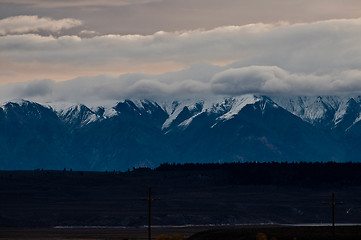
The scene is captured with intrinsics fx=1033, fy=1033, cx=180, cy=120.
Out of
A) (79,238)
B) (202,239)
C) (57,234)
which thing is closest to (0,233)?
(57,234)

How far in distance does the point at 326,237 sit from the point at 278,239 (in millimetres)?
7176

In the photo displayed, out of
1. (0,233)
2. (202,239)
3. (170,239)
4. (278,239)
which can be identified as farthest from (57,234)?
(170,239)

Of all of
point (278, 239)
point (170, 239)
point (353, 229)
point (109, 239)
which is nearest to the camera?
point (170, 239)

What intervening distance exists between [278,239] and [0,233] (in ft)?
218

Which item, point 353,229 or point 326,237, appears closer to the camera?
point 326,237

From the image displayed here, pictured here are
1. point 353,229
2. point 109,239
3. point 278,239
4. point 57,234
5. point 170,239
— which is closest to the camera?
point 170,239

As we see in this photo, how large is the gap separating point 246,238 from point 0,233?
61.3 meters

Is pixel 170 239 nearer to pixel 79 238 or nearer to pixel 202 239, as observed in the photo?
pixel 202 239

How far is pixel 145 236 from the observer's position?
184m

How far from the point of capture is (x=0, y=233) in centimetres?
19638

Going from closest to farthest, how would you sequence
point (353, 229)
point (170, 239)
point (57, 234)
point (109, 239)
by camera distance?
point (170, 239) < point (353, 229) < point (109, 239) < point (57, 234)

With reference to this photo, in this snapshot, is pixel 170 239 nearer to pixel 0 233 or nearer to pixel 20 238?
pixel 20 238

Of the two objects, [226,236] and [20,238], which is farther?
[20,238]

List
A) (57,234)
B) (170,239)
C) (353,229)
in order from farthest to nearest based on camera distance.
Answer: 1. (57,234)
2. (353,229)
3. (170,239)
